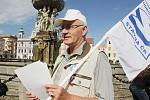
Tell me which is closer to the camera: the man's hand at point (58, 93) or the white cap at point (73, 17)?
the man's hand at point (58, 93)

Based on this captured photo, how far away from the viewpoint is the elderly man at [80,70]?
3.34 m

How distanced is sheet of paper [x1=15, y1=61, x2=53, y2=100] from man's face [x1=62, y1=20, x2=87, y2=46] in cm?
39

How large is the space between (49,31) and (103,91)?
1194 cm

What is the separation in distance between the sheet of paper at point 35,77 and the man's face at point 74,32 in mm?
387

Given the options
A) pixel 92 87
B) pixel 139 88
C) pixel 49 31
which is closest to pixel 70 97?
pixel 92 87

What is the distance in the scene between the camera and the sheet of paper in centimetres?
344

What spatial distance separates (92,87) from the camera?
3.43m

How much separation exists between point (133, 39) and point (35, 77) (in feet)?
A: 4.85

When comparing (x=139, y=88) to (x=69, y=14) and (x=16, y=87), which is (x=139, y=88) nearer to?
(x=69, y=14)

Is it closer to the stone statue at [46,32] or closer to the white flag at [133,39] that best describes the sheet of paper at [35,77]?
the white flag at [133,39]

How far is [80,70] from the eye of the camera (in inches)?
140

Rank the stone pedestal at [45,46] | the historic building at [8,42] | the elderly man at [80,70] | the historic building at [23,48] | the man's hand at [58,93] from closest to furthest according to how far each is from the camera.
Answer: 1. the man's hand at [58,93]
2. the elderly man at [80,70]
3. the stone pedestal at [45,46]
4. the historic building at [23,48]
5. the historic building at [8,42]

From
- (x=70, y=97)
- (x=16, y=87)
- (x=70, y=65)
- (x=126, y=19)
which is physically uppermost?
(x=126, y=19)

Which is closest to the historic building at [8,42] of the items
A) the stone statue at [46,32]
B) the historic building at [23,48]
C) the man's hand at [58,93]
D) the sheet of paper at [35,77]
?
the historic building at [23,48]
